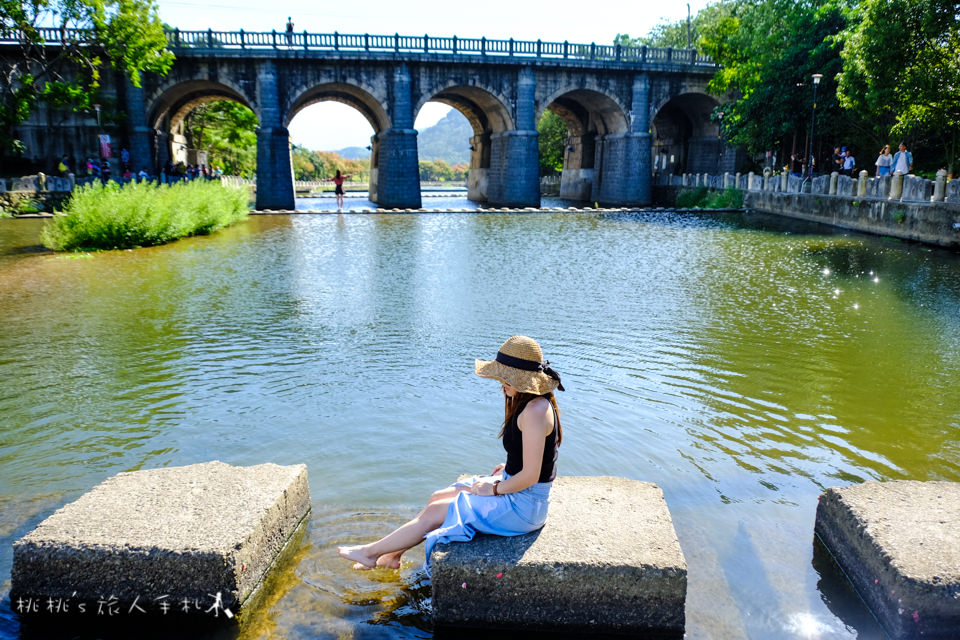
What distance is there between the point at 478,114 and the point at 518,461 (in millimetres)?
42556

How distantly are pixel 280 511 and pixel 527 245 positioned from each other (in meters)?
14.8

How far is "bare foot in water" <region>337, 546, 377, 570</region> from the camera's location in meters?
3.62

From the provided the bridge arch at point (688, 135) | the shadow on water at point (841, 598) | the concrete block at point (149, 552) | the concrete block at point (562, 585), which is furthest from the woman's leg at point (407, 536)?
the bridge arch at point (688, 135)

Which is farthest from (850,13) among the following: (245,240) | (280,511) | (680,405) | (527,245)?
(280,511)

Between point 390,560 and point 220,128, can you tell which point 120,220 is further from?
point 220,128

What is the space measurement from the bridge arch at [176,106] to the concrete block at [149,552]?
32.4m

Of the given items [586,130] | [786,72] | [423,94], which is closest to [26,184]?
[423,94]

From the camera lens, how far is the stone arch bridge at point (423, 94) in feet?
106

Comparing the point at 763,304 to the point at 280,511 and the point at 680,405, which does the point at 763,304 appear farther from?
the point at 280,511

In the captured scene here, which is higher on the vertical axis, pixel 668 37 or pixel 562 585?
pixel 668 37

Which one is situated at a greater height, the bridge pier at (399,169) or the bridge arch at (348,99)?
the bridge arch at (348,99)

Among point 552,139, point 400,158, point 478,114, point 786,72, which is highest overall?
point 786,72

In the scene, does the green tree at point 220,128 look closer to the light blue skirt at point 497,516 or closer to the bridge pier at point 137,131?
the bridge pier at point 137,131

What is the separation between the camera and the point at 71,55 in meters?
29.1
